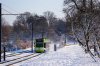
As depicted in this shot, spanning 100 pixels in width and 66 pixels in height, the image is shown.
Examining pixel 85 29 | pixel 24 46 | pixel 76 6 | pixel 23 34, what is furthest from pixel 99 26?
pixel 23 34

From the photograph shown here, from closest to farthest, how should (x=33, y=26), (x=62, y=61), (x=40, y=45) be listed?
(x=62, y=61)
(x=40, y=45)
(x=33, y=26)

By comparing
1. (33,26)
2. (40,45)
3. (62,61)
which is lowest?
(62,61)

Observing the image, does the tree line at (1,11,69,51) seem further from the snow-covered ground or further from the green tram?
the snow-covered ground

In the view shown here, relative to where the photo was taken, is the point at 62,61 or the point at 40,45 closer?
the point at 62,61

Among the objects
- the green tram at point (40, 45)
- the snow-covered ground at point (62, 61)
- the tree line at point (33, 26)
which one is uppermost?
the tree line at point (33, 26)

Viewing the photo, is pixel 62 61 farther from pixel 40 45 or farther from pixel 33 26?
pixel 33 26

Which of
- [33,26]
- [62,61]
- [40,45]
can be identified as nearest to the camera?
[62,61]

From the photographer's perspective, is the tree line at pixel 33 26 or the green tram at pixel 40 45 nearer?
the green tram at pixel 40 45

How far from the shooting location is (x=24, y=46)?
73.6 metres

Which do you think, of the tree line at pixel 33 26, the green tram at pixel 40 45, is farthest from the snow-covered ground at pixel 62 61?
the tree line at pixel 33 26

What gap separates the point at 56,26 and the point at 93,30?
99811mm

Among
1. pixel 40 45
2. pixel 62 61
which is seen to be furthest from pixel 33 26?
pixel 62 61

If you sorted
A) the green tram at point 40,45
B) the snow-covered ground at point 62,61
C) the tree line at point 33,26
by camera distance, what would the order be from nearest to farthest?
the snow-covered ground at point 62,61
the green tram at point 40,45
the tree line at point 33,26

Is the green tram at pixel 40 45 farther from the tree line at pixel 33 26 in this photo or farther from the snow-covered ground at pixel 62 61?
the tree line at pixel 33 26
